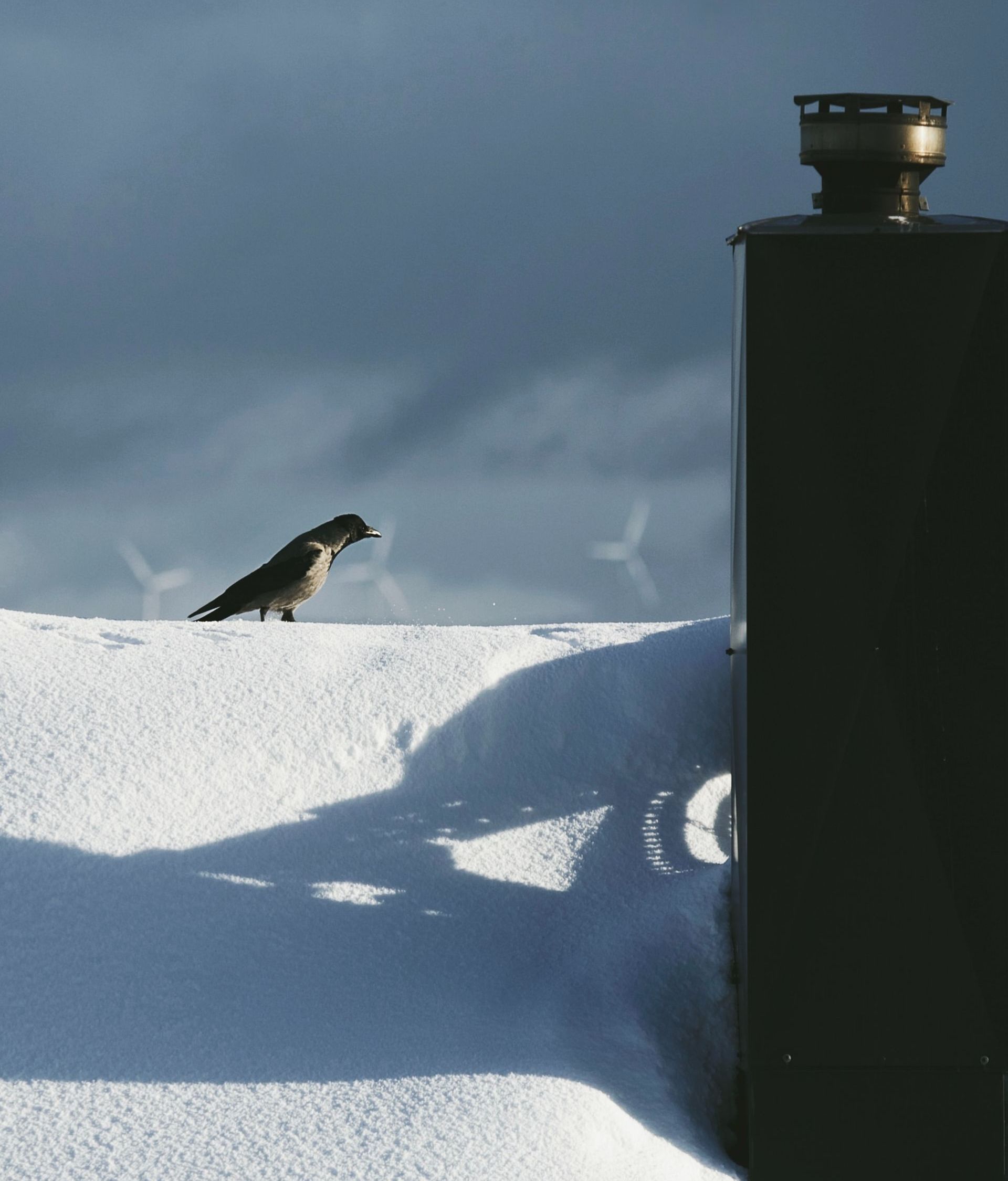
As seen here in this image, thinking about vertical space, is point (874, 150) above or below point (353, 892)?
above

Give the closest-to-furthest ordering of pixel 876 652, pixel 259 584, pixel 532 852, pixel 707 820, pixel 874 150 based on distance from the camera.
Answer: pixel 876 652 < pixel 874 150 < pixel 532 852 < pixel 707 820 < pixel 259 584

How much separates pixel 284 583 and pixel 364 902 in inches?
127

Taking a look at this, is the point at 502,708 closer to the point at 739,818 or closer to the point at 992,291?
the point at 739,818

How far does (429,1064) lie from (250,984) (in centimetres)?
64

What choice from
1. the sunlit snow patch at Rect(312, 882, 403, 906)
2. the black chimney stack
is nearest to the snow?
the sunlit snow patch at Rect(312, 882, 403, 906)

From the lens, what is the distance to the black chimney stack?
10.7ft

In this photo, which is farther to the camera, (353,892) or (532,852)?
(532,852)

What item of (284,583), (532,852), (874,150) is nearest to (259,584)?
(284,583)

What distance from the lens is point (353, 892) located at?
4160 mm

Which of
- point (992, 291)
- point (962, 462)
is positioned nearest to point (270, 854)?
point (962, 462)

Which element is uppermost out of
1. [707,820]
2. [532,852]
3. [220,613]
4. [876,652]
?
[220,613]

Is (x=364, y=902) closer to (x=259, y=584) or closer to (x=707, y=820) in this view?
(x=707, y=820)

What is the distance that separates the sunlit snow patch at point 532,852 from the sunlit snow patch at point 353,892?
0.26 m

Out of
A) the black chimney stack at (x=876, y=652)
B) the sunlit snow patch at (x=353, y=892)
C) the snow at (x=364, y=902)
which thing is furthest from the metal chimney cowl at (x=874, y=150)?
the sunlit snow patch at (x=353, y=892)
